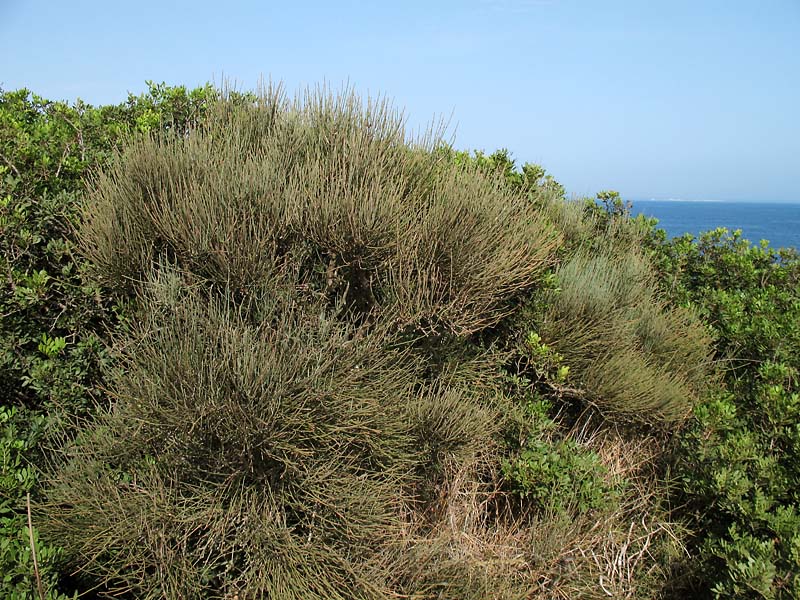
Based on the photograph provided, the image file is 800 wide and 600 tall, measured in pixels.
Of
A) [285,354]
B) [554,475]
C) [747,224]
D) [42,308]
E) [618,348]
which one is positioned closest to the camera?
[285,354]

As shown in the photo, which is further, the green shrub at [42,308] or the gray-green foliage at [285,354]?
the green shrub at [42,308]

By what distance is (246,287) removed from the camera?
3885 mm

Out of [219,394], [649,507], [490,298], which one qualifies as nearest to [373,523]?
[219,394]

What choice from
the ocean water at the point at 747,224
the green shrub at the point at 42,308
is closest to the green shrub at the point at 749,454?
the ocean water at the point at 747,224

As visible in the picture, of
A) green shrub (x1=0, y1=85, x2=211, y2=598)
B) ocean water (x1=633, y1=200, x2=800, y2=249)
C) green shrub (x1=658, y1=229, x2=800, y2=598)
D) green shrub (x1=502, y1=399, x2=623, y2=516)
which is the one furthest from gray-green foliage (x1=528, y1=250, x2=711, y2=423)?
green shrub (x1=0, y1=85, x2=211, y2=598)

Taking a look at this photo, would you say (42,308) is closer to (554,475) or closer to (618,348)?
(554,475)

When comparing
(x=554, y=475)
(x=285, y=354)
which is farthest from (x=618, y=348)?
(x=285, y=354)

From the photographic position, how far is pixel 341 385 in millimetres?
3492

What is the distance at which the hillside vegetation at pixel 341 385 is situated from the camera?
10.7ft

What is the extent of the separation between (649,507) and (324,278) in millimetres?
3114

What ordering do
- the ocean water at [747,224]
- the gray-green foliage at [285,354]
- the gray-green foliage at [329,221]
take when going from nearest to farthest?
the gray-green foliage at [285,354] < the gray-green foliage at [329,221] < the ocean water at [747,224]

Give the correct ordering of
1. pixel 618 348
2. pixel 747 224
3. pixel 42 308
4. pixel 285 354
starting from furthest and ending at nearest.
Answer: pixel 747 224, pixel 618 348, pixel 42 308, pixel 285 354

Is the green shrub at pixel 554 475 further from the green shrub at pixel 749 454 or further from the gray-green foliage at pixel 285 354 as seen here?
the green shrub at pixel 749 454

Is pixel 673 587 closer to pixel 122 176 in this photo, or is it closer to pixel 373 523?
pixel 373 523
